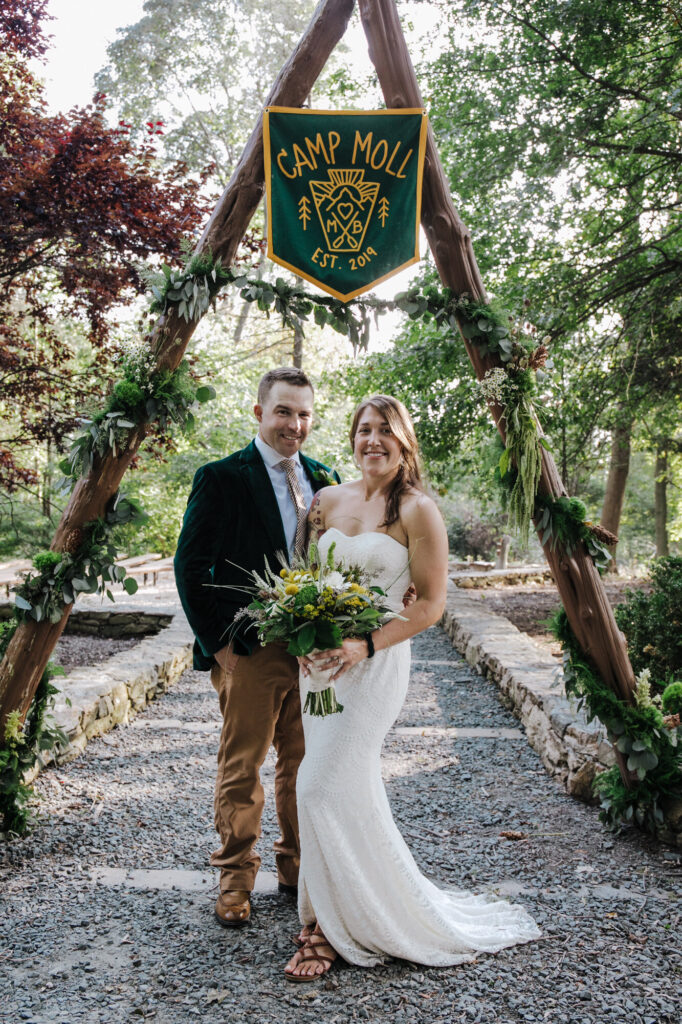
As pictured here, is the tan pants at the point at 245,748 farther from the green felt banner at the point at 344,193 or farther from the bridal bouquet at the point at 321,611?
the green felt banner at the point at 344,193

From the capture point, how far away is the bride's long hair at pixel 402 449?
2.94 metres

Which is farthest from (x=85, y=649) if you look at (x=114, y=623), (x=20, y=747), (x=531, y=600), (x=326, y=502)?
(x=531, y=600)

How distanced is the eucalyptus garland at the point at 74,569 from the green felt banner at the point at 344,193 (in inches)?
56.7

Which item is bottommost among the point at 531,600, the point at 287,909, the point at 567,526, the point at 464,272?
the point at 287,909

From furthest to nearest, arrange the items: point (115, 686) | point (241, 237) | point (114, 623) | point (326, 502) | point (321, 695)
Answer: point (114, 623) → point (115, 686) → point (241, 237) → point (326, 502) → point (321, 695)

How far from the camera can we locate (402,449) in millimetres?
2998

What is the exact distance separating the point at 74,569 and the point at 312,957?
200cm

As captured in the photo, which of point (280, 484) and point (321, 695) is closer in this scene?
point (321, 695)

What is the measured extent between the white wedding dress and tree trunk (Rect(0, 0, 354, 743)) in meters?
1.42

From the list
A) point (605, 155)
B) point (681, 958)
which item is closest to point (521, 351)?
point (681, 958)

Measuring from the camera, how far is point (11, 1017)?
251cm

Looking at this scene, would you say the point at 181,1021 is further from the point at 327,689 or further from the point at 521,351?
the point at 521,351

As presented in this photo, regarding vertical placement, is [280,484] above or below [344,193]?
below

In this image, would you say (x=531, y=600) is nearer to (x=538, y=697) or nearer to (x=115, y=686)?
(x=538, y=697)
